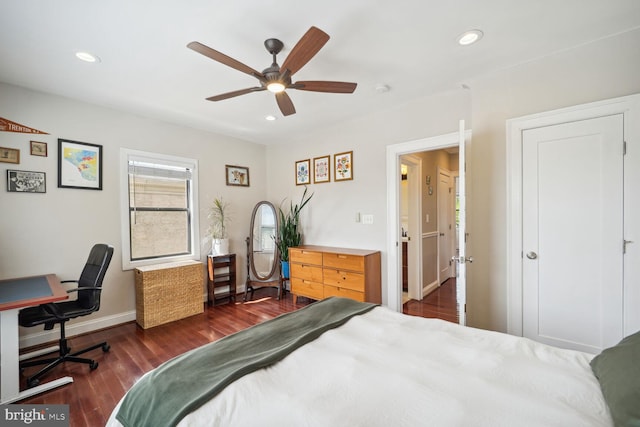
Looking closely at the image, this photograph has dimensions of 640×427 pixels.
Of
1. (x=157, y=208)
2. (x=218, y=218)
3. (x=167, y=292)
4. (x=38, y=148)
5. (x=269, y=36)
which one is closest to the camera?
(x=269, y=36)

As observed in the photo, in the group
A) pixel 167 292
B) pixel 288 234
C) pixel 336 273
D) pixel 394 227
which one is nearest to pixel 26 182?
pixel 167 292

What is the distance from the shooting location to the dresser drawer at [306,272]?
3661mm

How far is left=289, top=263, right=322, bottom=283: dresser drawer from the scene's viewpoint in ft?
12.0

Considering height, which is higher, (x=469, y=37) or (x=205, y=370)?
(x=469, y=37)

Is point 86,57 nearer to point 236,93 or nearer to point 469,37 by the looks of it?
point 236,93

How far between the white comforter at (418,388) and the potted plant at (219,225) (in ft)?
9.55

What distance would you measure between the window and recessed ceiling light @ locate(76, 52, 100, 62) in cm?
129

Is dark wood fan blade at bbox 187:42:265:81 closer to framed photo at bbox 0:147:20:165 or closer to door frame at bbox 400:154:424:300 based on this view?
framed photo at bbox 0:147:20:165

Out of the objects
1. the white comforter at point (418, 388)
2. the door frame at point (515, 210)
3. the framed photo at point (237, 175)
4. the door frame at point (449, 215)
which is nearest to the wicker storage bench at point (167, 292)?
the framed photo at point (237, 175)

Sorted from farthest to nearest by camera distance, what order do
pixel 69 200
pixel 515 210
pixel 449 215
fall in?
pixel 449 215
pixel 69 200
pixel 515 210

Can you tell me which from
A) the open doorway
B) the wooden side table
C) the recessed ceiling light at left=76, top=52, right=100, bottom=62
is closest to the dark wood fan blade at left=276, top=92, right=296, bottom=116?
the recessed ceiling light at left=76, top=52, right=100, bottom=62

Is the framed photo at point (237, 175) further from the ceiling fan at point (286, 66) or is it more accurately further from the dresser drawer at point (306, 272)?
the ceiling fan at point (286, 66)

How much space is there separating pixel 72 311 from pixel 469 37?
3.82 metres

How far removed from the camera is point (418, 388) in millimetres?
1037
